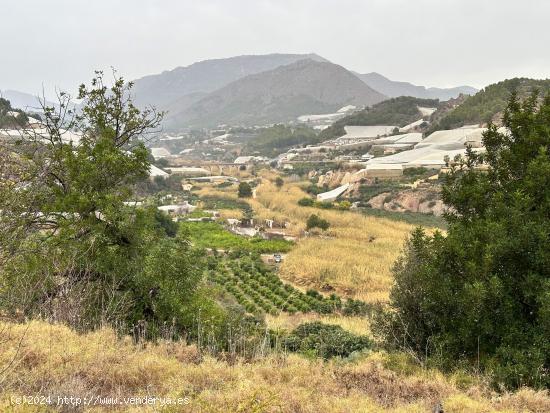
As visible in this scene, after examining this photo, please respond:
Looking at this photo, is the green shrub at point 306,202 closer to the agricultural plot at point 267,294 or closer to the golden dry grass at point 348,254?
the golden dry grass at point 348,254

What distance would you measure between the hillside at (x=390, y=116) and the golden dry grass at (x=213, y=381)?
10719cm

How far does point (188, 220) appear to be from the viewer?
45.8 metres

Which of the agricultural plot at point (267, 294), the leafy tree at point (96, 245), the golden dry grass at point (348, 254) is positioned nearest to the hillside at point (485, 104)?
the golden dry grass at point (348, 254)

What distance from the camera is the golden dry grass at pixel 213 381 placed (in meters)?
5.25

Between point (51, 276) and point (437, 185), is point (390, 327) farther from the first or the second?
point (437, 185)

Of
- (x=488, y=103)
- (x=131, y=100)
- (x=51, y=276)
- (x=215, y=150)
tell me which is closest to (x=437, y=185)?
(x=488, y=103)

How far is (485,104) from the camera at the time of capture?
76.1 metres

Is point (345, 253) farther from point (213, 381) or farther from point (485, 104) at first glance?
point (485, 104)

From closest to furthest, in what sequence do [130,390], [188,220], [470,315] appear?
[130,390] → [470,315] → [188,220]

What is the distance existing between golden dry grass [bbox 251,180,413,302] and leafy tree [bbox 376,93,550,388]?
11.9m

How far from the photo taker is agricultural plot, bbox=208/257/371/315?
19.8 meters

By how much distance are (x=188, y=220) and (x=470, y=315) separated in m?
40.3

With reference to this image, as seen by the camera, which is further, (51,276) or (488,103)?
(488,103)

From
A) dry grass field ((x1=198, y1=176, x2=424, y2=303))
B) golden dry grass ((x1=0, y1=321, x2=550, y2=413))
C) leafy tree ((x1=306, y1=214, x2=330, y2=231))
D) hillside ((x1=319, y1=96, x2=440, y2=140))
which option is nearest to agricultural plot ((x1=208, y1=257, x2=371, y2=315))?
dry grass field ((x1=198, y1=176, x2=424, y2=303))
